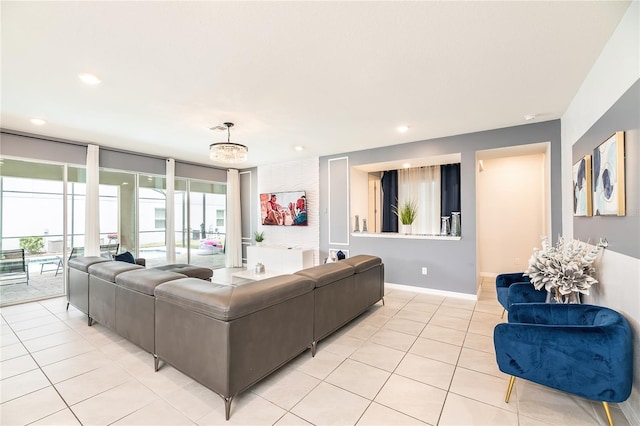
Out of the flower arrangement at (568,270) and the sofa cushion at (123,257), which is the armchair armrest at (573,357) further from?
the sofa cushion at (123,257)

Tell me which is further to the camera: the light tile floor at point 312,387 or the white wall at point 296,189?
the white wall at point 296,189

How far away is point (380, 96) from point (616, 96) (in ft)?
6.03

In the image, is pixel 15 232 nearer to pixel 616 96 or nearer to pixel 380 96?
pixel 380 96

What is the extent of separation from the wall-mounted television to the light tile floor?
337 cm

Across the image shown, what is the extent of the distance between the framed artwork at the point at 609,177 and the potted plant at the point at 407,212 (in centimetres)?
293

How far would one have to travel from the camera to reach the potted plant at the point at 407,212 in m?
5.19

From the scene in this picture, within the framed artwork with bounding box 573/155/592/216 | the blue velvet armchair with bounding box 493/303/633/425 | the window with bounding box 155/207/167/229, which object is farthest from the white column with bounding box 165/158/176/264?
the framed artwork with bounding box 573/155/592/216

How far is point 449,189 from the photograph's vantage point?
17.3ft

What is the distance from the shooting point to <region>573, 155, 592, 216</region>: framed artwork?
2.45 metres

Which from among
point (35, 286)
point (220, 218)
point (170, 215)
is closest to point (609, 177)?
point (170, 215)

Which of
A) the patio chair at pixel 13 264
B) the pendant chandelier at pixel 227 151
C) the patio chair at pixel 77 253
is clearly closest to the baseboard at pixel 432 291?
the pendant chandelier at pixel 227 151

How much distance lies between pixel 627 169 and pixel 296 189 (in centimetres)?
525

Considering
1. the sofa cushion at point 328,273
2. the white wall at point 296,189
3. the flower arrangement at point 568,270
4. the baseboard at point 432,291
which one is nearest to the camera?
the flower arrangement at point 568,270

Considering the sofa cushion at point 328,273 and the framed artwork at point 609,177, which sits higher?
the framed artwork at point 609,177
